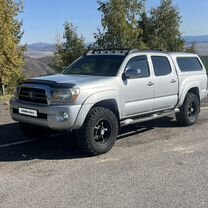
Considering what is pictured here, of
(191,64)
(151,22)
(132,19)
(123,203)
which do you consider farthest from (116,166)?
(151,22)

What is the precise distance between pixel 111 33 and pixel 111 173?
1648 centimetres

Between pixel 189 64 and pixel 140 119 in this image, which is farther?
pixel 189 64

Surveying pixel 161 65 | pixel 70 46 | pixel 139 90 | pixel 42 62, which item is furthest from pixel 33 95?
pixel 42 62

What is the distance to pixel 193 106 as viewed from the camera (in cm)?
997

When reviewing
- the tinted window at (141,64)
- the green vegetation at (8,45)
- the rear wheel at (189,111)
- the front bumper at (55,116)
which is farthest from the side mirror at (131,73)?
the green vegetation at (8,45)

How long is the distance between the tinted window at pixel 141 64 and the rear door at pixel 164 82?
0.85 ft

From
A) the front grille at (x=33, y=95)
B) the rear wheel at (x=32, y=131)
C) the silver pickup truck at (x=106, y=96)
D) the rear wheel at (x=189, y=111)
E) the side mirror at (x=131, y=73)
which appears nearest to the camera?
the silver pickup truck at (x=106, y=96)

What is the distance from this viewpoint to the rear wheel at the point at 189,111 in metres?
9.59

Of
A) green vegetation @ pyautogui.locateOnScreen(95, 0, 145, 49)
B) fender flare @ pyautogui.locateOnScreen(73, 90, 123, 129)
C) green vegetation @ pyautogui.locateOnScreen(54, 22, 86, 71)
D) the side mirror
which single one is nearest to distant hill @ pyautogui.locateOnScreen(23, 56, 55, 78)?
green vegetation @ pyautogui.locateOnScreen(54, 22, 86, 71)

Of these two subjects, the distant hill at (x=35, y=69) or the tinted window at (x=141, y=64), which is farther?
the distant hill at (x=35, y=69)

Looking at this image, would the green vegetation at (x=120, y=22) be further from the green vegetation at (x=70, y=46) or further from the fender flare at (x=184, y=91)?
the fender flare at (x=184, y=91)

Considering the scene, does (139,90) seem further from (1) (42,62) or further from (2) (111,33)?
(1) (42,62)

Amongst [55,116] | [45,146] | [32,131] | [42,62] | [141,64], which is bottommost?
[42,62]

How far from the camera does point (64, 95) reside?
6.88 m
